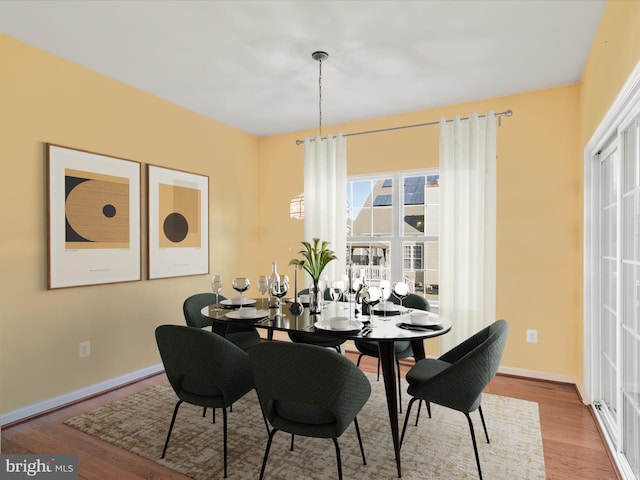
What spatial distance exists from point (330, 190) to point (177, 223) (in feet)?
5.47

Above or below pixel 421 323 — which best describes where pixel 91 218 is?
above

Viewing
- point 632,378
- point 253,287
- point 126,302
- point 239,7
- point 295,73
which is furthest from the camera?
point 253,287

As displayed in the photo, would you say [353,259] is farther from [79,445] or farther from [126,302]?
[79,445]

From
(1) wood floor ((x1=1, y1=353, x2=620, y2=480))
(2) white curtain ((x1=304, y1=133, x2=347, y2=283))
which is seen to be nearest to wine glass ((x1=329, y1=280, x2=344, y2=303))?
(2) white curtain ((x1=304, y1=133, x2=347, y2=283))

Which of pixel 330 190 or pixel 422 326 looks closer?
pixel 422 326

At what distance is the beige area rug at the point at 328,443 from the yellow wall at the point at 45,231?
48 cm

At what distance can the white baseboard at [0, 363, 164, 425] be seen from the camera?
2.76 m

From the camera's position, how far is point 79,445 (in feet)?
8.07

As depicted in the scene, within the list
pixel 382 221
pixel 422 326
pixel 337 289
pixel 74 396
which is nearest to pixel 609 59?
pixel 422 326

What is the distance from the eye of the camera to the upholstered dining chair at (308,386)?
1.78 meters

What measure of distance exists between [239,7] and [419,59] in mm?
1421

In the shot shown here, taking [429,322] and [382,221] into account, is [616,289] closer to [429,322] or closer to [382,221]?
[429,322]

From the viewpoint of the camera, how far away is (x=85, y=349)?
127 inches

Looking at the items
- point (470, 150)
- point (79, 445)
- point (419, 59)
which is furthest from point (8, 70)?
point (470, 150)
